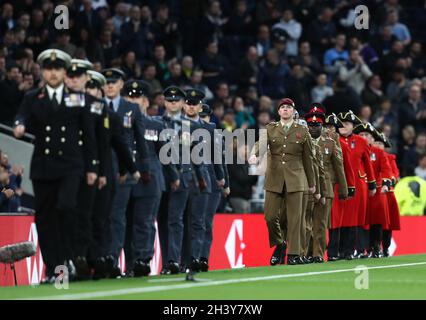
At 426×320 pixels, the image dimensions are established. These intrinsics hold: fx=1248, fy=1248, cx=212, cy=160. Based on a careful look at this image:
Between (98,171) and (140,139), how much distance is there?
4.98 feet

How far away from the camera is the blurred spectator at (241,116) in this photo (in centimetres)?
2394

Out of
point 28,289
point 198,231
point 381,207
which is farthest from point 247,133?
point 28,289

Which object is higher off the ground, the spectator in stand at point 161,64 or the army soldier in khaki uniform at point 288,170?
the spectator in stand at point 161,64

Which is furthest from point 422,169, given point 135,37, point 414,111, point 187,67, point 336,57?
point 135,37

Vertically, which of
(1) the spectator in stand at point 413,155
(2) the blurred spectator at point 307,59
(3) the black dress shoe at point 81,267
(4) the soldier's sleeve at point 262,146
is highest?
(2) the blurred spectator at point 307,59

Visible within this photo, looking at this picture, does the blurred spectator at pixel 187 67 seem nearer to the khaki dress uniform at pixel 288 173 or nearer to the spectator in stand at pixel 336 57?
the spectator in stand at pixel 336 57

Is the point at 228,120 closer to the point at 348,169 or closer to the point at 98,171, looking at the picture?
the point at 348,169

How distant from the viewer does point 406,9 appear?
29562 millimetres

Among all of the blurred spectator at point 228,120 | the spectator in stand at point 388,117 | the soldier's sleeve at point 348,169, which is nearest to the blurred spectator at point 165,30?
the blurred spectator at point 228,120

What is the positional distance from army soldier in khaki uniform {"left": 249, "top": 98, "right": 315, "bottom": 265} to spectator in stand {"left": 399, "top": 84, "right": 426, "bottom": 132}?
32.5 feet

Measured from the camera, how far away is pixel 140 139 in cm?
1299

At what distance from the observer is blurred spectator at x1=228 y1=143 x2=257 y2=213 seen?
21.8 m

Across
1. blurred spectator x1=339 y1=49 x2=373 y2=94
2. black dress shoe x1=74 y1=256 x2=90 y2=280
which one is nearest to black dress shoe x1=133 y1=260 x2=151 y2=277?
black dress shoe x1=74 y1=256 x2=90 y2=280

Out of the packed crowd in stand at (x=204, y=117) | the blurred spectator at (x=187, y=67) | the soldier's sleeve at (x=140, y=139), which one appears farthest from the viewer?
the blurred spectator at (x=187, y=67)
